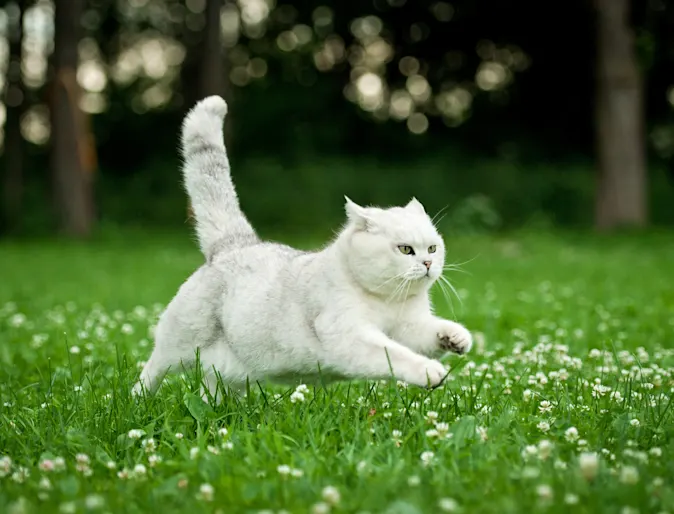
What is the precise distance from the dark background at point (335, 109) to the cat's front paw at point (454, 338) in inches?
672

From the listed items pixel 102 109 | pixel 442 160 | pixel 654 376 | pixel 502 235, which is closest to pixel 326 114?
pixel 442 160

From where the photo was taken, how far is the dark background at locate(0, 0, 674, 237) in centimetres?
2495

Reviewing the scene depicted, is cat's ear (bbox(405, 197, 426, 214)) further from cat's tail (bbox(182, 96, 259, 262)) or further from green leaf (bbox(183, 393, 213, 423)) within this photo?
green leaf (bbox(183, 393, 213, 423))

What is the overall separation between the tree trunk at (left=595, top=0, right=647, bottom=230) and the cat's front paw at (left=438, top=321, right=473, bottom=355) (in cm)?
1661

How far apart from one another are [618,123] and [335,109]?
12.8 meters

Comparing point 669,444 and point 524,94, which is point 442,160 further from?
point 669,444

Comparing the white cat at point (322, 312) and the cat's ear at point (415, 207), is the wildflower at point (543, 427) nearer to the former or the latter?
the white cat at point (322, 312)

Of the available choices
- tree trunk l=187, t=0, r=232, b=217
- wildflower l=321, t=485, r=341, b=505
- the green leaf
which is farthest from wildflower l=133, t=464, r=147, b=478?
tree trunk l=187, t=0, r=232, b=217

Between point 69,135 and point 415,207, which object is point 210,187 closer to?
point 415,207

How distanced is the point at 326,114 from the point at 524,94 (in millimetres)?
6707

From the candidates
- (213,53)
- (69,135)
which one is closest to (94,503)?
(69,135)

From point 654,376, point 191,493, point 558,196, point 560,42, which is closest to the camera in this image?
point 191,493

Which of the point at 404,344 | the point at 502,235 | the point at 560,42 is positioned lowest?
the point at 502,235

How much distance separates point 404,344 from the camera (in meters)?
4.13
